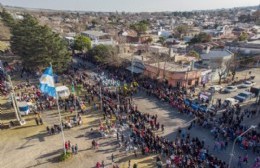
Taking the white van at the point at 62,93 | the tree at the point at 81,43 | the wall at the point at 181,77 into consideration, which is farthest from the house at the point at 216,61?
the tree at the point at 81,43

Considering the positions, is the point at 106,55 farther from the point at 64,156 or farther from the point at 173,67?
the point at 64,156

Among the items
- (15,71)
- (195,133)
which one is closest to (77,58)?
(15,71)

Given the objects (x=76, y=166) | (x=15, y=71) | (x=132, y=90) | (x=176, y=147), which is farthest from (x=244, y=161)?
(x=15, y=71)

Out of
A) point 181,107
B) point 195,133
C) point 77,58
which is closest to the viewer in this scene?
point 195,133

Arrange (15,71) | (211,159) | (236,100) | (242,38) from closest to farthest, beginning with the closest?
1. (211,159)
2. (236,100)
3. (15,71)
4. (242,38)

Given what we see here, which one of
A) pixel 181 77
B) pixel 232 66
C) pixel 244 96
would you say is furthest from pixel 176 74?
pixel 232 66

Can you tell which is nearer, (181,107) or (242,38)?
(181,107)

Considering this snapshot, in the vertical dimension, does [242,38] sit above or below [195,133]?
above

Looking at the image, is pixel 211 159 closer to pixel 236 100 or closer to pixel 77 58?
pixel 236 100
